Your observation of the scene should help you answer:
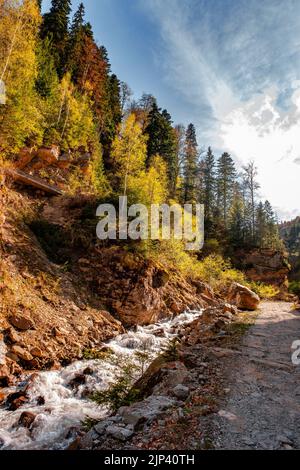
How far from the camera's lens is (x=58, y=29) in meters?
32.8

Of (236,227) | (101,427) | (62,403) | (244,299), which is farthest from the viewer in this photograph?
(236,227)

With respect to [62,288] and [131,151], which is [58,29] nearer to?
[131,151]

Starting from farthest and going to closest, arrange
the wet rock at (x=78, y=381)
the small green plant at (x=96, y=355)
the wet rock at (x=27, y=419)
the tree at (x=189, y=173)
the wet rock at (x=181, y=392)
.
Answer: the tree at (x=189, y=173), the small green plant at (x=96, y=355), the wet rock at (x=78, y=381), the wet rock at (x=181, y=392), the wet rock at (x=27, y=419)

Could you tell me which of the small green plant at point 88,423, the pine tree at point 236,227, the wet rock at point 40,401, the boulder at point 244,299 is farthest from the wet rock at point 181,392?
the pine tree at point 236,227

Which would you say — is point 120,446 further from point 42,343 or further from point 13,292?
point 13,292

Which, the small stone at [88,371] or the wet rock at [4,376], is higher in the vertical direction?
the wet rock at [4,376]

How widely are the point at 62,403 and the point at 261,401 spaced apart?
456cm

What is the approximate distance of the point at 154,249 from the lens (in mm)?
17359

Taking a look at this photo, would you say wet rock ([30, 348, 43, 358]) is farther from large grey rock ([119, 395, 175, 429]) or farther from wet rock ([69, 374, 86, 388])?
large grey rock ([119, 395, 175, 429])

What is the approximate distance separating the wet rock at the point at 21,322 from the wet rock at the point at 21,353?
0.72 meters

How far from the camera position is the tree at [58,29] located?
32.2 m

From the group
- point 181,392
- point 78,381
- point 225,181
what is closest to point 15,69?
point 78,381

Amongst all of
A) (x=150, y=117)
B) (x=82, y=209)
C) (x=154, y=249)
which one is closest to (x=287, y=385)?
(x=154, y=249)

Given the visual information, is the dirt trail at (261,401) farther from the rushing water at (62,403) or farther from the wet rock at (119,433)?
the rushing water at (62,403)
